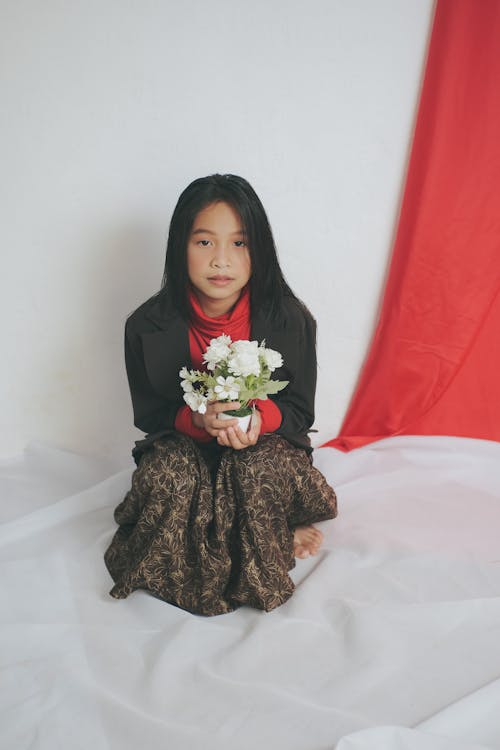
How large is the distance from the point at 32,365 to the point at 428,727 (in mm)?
1983

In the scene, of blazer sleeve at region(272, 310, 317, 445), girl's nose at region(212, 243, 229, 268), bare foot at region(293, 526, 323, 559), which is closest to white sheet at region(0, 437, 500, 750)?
bare foot at region(293, 526, 323, 559)

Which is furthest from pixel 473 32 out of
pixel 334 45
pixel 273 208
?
pixel 273 208

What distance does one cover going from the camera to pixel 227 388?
1833 mm

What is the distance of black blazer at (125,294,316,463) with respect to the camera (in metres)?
2.10

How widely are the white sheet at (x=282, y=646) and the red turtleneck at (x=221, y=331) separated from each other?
475 mm

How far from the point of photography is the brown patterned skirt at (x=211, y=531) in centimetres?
189

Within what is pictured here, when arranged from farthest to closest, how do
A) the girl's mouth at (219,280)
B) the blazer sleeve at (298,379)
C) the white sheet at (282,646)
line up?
the blazer sleeve at (298,379), the girl's mouth at (219,280), the white sheet at (282,646)

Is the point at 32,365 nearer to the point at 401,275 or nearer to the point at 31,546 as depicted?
the point at 31,546

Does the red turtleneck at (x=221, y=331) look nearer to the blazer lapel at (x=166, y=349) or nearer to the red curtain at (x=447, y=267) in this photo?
the blazer lapel at (x=166, y=349)

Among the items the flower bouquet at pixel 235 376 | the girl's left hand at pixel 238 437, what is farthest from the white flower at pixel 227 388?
the girl's left hand at pixel 238 437

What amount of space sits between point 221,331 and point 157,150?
2.76 ft

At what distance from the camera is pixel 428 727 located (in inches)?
55.6

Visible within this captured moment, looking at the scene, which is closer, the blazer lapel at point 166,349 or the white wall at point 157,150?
the blazer lapel at point 166,349

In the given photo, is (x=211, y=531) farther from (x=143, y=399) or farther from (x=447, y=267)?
(x=447, y=267)
